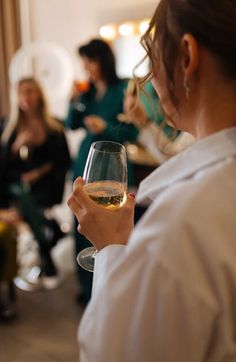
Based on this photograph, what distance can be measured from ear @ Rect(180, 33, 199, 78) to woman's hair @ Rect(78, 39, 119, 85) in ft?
5.10

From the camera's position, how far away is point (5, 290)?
220 centimetres

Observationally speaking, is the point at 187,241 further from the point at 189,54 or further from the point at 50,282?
the point at 50,282

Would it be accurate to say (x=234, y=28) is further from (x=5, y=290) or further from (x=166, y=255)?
(x=5, y=290)

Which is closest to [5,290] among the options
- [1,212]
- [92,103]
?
[1,212]

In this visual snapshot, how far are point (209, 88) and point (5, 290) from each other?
1.94 m

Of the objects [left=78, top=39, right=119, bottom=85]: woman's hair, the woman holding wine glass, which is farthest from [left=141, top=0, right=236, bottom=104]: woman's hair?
[left=78, top=39, right=119, bottom=85]: woman's hair

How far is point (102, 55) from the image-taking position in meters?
2.01

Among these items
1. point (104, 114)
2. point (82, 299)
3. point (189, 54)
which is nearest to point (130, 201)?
point (189, 54)

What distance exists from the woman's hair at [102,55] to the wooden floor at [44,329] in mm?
1171

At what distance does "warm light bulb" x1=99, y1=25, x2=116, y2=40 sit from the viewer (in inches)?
116

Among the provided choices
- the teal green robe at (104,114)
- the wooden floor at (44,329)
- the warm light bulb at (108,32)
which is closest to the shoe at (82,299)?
the wooden floor at (44,329)

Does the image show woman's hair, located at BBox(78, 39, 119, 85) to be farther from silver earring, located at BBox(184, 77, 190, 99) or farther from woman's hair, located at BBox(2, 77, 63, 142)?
silver earring, located at BBox(184, 77, 190, 99)

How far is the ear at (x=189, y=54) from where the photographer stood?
0.50 metres

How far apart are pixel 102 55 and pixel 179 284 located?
68.2 inches
